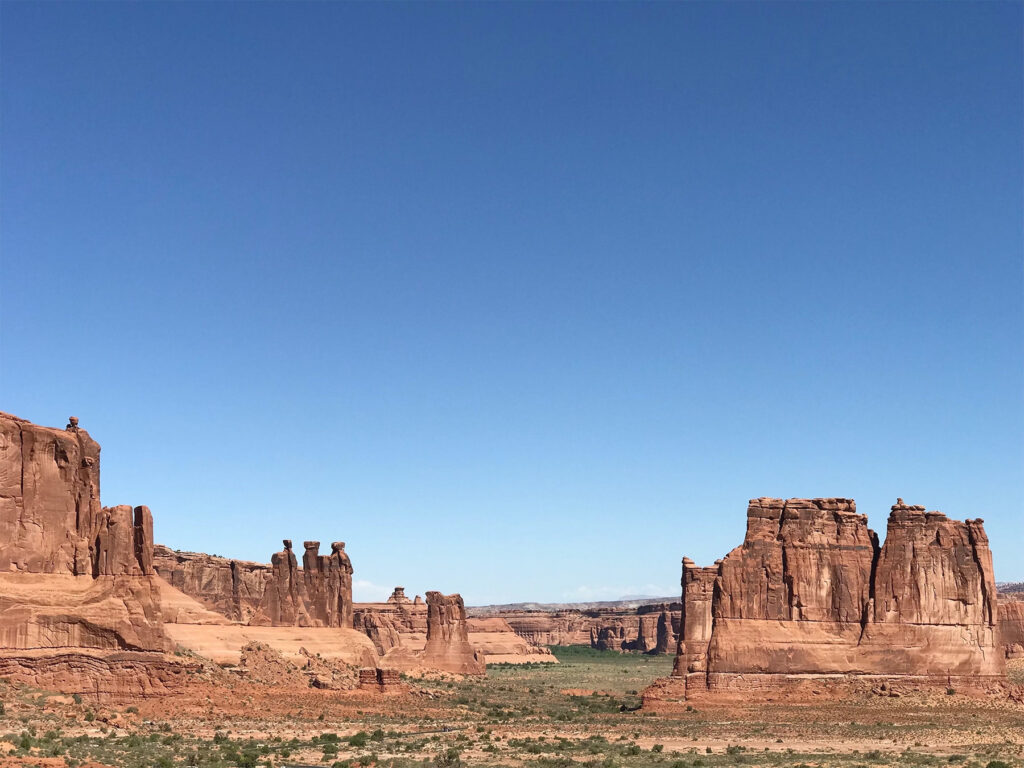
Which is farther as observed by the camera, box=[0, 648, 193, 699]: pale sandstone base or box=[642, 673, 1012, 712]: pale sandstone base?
box=[642, 673, 1012, 712]: pale sandstone base

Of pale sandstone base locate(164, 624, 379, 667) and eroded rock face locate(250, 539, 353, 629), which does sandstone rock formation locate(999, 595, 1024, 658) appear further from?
eroded rock face locate(250, 539, 353, 629)

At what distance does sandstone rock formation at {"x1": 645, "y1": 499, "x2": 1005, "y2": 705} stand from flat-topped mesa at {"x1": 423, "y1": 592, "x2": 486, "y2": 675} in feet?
138

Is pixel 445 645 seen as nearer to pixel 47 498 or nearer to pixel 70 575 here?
pixel 70 575

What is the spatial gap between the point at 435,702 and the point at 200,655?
13.8m

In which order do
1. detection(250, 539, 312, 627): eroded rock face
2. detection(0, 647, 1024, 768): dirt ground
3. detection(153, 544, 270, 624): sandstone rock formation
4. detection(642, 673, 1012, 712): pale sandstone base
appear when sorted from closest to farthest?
detection(0, 647, 1024, 768): dirt ground → detection(642, 673, 1012, 712): pale sandstone base → detection(250, 539, 312, 627): eroded rock face → detection(153, 544, 270, 624): sandstone rock formation

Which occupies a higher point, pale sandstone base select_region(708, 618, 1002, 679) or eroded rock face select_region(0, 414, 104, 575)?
eroded rock face select_region(0, 414, 104, 575)

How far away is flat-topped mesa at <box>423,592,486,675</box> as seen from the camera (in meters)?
103

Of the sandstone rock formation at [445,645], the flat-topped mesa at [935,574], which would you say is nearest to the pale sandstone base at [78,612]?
the flat-topped mesa at [935,574]

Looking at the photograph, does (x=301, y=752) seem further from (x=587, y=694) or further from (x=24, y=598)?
(x=587, y=694)

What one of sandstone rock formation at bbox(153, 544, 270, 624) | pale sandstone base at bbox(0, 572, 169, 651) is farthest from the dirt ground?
sandstone rock formation at bbox(153, 544, 270, 624)

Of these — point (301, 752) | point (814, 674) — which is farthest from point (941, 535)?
point (301, 752)

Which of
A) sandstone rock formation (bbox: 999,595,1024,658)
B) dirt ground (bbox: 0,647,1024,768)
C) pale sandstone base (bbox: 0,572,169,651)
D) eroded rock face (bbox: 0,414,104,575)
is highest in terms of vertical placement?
eroded rock face (bbox: 0,414,104,575)

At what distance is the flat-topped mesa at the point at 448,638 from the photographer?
10281cm

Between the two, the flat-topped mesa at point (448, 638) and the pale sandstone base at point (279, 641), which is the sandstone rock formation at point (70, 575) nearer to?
the pale sandstone base at point (279, 641)
